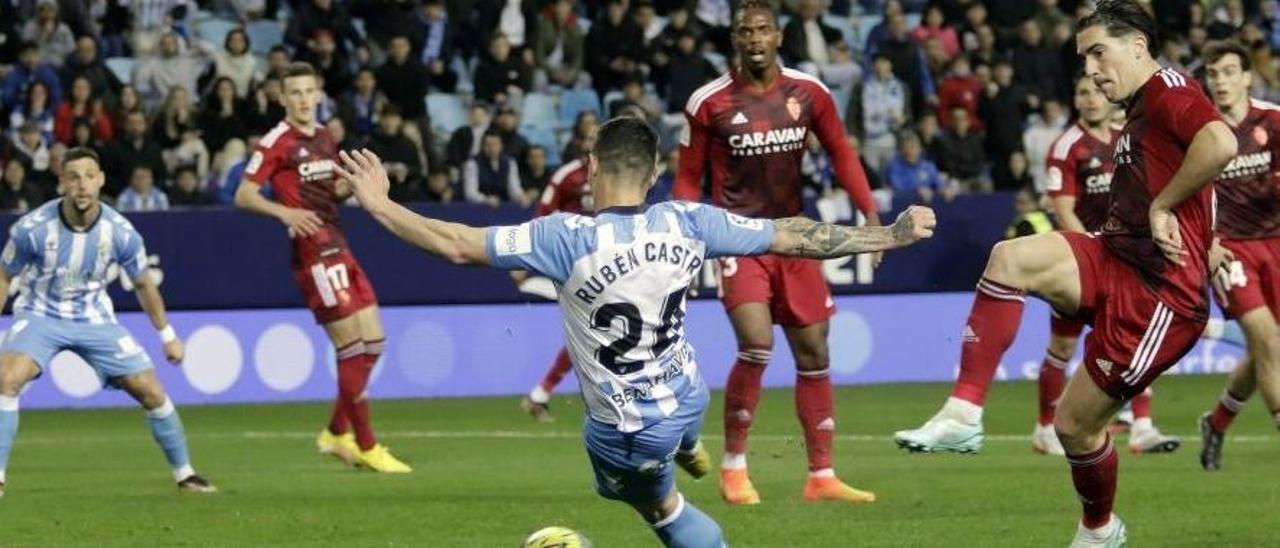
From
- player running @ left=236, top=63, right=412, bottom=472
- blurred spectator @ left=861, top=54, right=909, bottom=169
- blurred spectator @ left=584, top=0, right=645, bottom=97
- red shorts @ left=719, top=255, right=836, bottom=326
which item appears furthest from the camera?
blurred spectator @ left=584, top=0, right=645, bottom=97

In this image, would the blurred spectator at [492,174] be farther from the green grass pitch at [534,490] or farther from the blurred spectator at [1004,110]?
the blurred spectator at [1004,110]

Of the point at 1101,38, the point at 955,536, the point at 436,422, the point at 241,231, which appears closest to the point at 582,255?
the point at 1101,38

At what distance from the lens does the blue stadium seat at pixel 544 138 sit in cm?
2430

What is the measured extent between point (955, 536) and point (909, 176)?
13.5 m

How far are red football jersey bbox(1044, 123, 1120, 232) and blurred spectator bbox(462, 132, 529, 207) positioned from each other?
27.5ft

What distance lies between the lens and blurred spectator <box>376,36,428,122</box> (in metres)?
23.6

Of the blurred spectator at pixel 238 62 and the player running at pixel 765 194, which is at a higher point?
the player running at pixel 765 194

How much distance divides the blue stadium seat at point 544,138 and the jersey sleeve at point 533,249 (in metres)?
16.1

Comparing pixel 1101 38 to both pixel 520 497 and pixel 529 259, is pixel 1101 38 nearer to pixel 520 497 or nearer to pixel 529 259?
pixel 529 259

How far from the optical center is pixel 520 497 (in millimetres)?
12734

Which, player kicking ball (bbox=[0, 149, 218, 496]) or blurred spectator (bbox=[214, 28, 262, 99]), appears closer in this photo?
player kicking ball (bbox=[0, 149, 218, 496])

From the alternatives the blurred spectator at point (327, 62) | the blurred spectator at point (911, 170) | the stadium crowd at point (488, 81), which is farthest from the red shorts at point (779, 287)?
the blurred spectator at point (327, 62)

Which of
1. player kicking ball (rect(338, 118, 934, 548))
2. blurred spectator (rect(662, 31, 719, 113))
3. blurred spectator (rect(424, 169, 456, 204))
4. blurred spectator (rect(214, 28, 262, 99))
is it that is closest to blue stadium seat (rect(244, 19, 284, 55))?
blurred spectator (rect(214, 28, 262, 99))

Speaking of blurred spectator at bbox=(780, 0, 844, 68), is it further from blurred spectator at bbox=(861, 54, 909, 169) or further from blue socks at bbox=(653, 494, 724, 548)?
blue socks at bbox=(653, 494, 724, 548)
